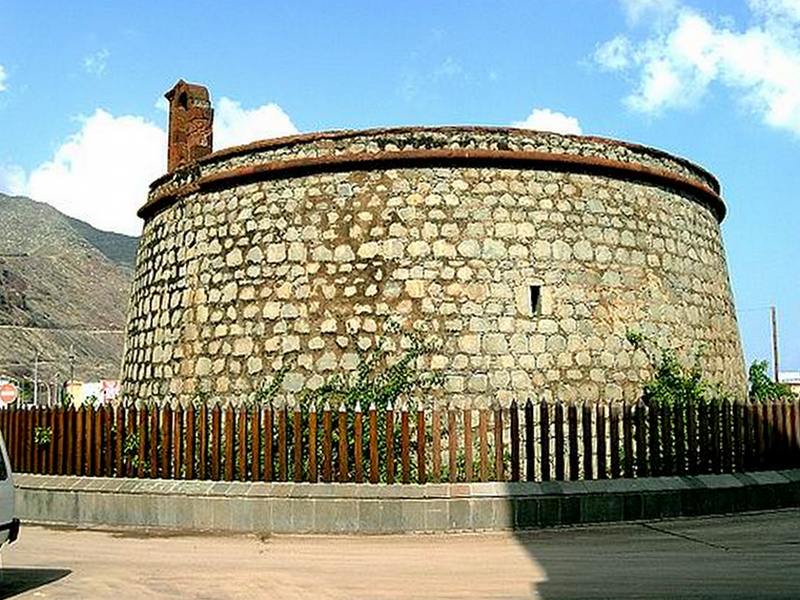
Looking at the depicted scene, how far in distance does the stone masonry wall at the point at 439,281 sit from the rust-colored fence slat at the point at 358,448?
2953 mm

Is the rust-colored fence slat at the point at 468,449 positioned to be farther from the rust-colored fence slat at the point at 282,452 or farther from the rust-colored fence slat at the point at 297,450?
the rust-colored fence slat at the point at 282,452

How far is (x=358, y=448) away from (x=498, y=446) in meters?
1.49

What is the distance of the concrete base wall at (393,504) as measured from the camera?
379 inches

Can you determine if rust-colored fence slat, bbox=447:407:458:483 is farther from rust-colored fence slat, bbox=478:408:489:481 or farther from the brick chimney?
the brick chimney

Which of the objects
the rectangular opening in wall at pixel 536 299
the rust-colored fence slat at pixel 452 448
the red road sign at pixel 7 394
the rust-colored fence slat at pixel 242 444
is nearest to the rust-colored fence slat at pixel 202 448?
the rust-colored fence slat at pixel 242 444

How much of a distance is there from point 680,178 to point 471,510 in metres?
8.23

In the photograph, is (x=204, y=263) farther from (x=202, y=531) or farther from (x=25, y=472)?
(x=202, y=531)

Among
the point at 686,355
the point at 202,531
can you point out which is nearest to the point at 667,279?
the point at 686,355

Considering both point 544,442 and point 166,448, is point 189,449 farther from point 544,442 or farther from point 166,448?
point 544,442

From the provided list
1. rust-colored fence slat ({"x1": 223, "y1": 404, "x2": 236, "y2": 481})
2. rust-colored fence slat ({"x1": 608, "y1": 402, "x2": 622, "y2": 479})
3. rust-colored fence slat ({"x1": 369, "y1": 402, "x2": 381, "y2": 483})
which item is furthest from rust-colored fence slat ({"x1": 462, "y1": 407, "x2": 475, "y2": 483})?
rust-colored fence slat ({"x1": 223, "y1": 404, "x2": 236, "y2": 481})

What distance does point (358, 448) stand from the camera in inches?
396

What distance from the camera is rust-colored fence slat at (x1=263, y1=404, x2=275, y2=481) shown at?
10273 mm

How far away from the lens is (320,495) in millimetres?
9773

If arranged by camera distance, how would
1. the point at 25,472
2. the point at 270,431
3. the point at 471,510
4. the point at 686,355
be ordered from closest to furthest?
the point at 471,510
the point at 270,431
the point at 25,472
the point at 686,355
